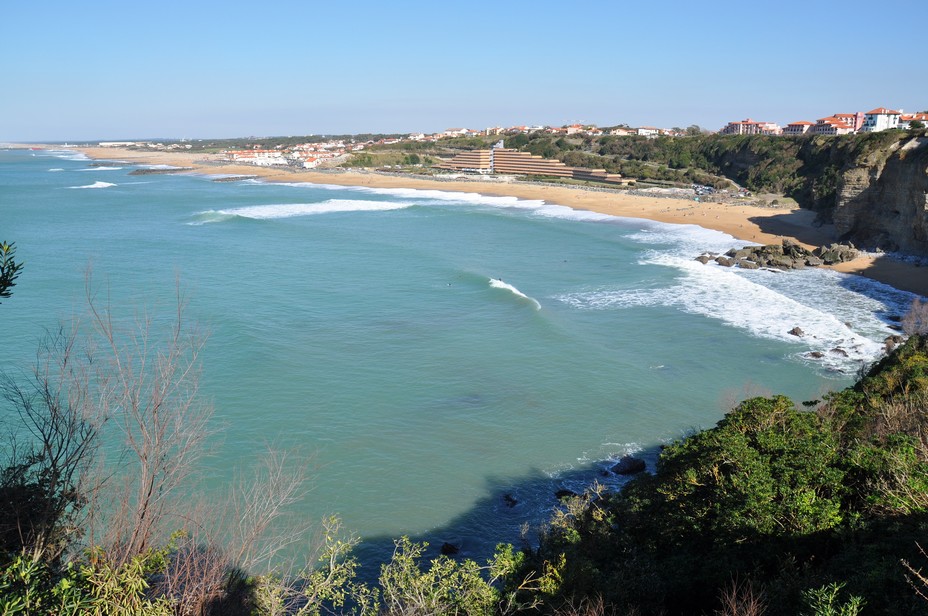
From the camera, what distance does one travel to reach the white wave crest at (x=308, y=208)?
60094mm

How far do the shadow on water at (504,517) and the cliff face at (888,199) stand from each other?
89.7 feet

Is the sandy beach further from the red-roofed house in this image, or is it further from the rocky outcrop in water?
the red-roofed house

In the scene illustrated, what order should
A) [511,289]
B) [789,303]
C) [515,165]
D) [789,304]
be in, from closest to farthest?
[789,304], [789,303], [511,289], [515,165]

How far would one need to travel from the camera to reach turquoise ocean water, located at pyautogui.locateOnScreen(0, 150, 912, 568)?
15.7 metres

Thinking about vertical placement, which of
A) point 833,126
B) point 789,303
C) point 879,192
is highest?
point 833,126

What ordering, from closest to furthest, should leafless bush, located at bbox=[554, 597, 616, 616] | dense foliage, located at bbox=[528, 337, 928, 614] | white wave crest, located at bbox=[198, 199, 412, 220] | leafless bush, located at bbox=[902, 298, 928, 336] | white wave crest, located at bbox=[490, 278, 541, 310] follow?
leafless bush, located at bbox=[554, 597, 616, 616]
dense foliage, located at bbox=[528, 337, 928, 614]
leafless bush, located at bbox=[902, 298, 928, 336]
white wave crest, located at bbox=[490, 278, 541, 310]
white wave crest, located at bbox=[198, 199, 412, 220]

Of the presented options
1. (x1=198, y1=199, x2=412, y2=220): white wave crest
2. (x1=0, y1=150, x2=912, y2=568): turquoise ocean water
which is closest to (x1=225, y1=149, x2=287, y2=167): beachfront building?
(x1=198, y1=199, x2=412, y2=220): white wave crest

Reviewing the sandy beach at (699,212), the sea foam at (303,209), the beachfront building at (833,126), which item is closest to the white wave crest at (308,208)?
the sea foam at (303,209)

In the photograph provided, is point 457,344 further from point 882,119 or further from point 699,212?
point 882,119

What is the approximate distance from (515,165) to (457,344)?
87.4 m

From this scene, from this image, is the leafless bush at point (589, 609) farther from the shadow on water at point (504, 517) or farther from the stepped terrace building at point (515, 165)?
the stepped terrace building at point (515, 165)

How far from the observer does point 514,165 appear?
4230 inches

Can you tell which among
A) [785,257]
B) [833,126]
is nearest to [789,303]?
[785,257]

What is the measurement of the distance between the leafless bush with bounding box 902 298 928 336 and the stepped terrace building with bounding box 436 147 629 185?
64.5 metres
